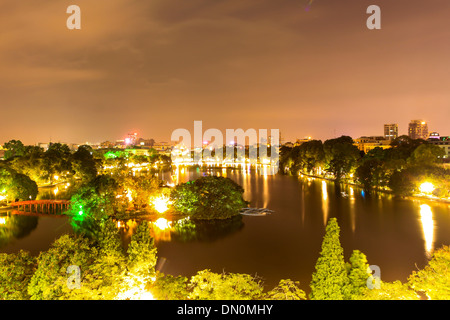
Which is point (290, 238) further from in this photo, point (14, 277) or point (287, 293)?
point (14, 277)

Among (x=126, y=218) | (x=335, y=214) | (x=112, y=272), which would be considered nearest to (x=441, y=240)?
(x=335, y=214)

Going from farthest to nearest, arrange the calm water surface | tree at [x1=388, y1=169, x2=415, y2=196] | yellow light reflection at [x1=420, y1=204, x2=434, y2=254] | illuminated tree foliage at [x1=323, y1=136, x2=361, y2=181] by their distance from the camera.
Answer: illuminated tree foliage at [x1=323, y1=136, x2=361, y2=181] → tree at [x1=388, y1=169, x2=415, y2=196] → yellow light reflection at [x1=420, y1=204, x2=434, y2=254] → the calm water surface

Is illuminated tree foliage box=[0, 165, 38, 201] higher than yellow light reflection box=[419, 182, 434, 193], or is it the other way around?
illuminated tree foliage box=[0, 165, 38, 201]

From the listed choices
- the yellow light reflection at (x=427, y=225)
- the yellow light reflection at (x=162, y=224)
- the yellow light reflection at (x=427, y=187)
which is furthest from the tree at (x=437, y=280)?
the yellow light reflection at (x=427, y=187)

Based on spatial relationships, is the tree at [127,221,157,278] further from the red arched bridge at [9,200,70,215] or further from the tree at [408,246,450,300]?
the red arched bridge at [9,200,70,215]

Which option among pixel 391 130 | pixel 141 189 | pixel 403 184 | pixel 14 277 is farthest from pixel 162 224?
pixel 391 130

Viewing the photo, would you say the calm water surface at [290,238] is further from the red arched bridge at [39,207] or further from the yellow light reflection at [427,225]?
the red arched bridge at [39,207]

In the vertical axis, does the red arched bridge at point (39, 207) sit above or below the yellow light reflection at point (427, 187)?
below

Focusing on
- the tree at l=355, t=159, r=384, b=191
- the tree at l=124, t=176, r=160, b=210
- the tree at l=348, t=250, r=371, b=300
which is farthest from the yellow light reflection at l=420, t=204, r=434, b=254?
the tree at l=124, t=176, r=160, b=210

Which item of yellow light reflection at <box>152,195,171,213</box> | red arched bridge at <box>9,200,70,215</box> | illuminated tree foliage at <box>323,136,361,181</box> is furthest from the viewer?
illuminated tree foliage at <box>323,136,361,181</box>
